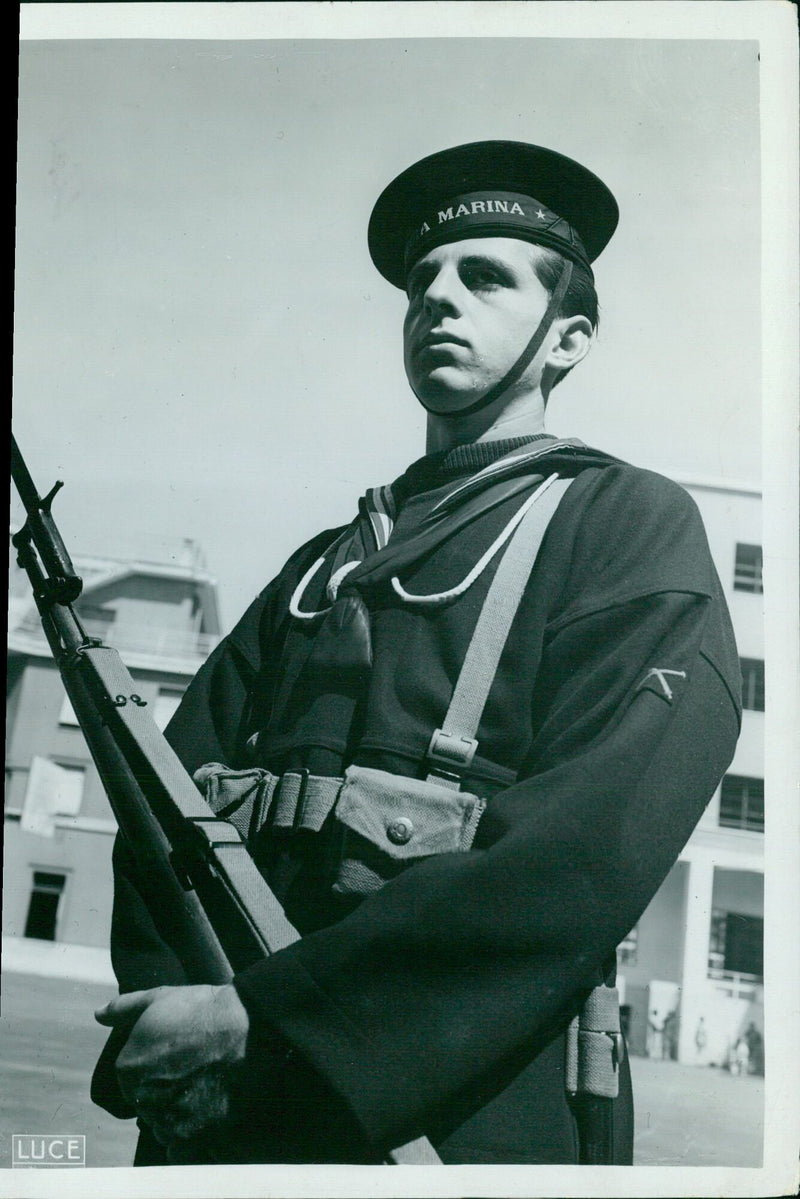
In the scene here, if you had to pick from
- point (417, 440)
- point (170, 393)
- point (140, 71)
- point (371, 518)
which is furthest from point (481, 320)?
point (140, 71)

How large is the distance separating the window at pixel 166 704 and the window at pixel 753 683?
135 centimetres

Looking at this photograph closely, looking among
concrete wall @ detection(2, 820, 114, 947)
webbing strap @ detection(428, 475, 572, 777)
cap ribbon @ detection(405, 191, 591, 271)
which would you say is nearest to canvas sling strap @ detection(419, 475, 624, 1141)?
webbing strap @ detection(428, 475, 572, 777)

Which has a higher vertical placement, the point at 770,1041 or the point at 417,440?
the point at 417,440

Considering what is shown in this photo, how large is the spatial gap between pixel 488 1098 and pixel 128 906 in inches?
35.3

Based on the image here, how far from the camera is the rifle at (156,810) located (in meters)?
2.22

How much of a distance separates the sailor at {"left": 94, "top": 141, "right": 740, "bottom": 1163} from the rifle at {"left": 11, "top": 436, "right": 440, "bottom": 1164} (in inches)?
2.6

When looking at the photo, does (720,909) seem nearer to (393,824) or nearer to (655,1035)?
(655,1035)

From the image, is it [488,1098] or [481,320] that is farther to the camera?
[481,320]

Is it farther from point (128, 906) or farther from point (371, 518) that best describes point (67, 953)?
point (371, 518)

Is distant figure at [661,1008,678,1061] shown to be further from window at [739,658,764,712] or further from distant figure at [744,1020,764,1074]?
window at [739,658,764,712]

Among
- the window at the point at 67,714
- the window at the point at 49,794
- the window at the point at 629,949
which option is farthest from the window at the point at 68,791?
the window at the point at 629,949

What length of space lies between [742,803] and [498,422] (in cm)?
106

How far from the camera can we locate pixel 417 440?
2744 mm

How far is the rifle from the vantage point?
7.28 feet
